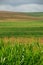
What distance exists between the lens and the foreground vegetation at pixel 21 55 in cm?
873

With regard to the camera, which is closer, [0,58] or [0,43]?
[0,58]

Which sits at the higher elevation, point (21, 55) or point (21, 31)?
point (21, 55)

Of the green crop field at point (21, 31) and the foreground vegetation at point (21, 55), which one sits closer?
the foreground vegetation at point (21, 55)

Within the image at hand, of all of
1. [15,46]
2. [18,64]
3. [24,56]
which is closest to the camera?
[18,64]

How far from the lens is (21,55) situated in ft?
30.0

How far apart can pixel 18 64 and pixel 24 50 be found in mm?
1127

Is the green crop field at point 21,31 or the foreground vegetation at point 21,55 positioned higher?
the foreground vegetation at point 21,55

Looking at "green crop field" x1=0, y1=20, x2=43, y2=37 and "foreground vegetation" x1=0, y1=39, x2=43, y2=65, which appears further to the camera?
"green crop field" x1=0, y1=20, x2=43, y2=37

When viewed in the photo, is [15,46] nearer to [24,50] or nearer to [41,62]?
[24,50]

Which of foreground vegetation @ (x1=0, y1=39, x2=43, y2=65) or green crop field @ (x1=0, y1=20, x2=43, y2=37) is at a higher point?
foreground vegetation @ (x1=0, y1=39, x2=43, y2=65)

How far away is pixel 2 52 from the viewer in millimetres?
9133

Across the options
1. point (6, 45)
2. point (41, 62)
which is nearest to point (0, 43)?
point (6, 45)

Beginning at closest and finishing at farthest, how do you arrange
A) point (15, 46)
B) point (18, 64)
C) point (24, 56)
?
1. point (18, 64)
2. point (24, 56)
3. point (15, 46)

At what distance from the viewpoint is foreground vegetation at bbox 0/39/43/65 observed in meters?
8.73
